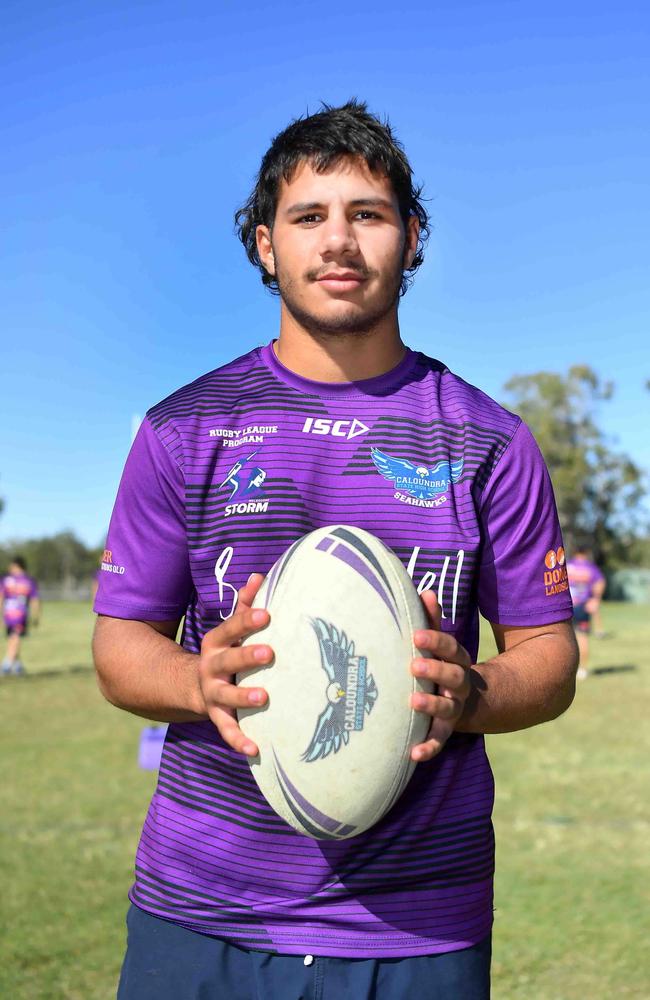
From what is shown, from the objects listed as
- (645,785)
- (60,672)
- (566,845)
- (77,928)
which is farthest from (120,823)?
(60,672)

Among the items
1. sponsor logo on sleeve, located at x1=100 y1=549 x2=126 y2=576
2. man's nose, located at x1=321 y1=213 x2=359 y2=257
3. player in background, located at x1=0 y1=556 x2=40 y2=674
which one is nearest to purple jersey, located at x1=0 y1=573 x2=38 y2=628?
player in background, located at x1=0 y1=556 x2=40 y2=674

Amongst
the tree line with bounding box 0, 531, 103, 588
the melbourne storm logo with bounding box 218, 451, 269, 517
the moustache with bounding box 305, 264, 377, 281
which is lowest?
the melbourne storm logo with bounding box 218, 451, 269, 517

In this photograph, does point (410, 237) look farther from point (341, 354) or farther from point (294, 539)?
point (294, 539)

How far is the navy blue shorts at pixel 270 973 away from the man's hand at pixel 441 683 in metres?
0.52

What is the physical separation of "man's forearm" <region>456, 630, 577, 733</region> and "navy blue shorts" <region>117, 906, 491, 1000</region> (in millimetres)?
543

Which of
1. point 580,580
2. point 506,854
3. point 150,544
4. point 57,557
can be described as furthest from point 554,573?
point 57,557

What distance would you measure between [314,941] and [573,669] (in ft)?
2.90

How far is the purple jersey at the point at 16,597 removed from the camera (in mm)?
19000

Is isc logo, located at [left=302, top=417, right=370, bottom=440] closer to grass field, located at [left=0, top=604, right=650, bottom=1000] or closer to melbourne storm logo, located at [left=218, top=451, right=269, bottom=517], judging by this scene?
melbourne storm logo, located at [left=218, top=451, right=269, bottom=517]

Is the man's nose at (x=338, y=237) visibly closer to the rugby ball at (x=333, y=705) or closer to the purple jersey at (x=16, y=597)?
the rugby ball at (x=333, y=705)

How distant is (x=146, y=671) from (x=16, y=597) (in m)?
17.6

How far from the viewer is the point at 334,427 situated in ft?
8.11

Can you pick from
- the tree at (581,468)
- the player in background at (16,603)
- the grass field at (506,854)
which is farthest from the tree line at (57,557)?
the grass field at (506,854)

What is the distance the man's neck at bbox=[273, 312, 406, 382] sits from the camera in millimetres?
2539
